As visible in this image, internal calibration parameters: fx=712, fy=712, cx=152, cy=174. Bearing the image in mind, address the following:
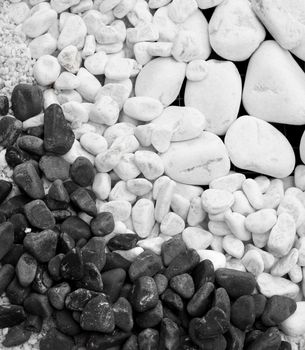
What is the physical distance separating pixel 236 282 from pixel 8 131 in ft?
0.91

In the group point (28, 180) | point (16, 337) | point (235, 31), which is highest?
point (235, 31)

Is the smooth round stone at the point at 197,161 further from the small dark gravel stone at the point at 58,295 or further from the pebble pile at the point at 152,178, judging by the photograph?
the small dark gravel stone at the point at 58,295

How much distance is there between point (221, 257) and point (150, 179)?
0.11 m

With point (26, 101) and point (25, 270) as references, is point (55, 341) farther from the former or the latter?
point (26, 101)

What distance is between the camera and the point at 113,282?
2.27 feet

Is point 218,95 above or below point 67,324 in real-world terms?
above

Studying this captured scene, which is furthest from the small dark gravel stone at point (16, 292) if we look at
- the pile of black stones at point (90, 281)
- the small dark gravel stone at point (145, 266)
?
the small dark gravel stone at point (145, 266)

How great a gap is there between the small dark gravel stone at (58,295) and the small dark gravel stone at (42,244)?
3cm

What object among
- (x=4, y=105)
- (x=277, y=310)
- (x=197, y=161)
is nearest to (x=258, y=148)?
(x=197, y=161)

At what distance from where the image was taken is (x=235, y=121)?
0.77 metres

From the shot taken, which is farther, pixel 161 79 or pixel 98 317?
pixel 161 79

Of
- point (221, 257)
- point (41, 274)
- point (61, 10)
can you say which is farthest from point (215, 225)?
point (61, 10)

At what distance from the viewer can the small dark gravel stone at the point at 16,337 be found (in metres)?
0.68

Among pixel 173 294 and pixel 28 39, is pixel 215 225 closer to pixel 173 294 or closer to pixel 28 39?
pixel 173 294
